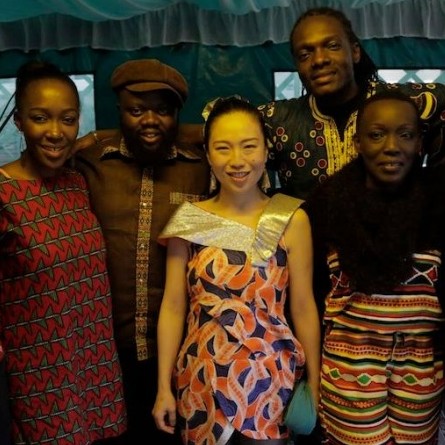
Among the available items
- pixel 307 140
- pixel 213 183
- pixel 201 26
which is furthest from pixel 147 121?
pixel 201 26

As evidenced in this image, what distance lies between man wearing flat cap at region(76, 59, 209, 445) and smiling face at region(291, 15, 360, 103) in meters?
0.38

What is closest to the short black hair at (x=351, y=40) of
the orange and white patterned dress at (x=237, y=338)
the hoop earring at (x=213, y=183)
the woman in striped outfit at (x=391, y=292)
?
the woman in striped outfit at (x=391, y=292)

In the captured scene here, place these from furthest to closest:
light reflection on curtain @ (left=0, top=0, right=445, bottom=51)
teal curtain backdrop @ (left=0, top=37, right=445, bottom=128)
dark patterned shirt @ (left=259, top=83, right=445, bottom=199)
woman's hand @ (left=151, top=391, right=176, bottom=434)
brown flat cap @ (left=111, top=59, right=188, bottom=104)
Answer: teal curtain backdrop @ (left=0, top=37, right=445, bottom=128) → light reflection on curtain @ (left=0, top=0, right=445, bottom=51) → dark patterned shirt @ (left=259, top=83, right=445, bottom=199) → brown flat cap @ (left=111, top=59, right=188, bottom=104) → woman's hand @ (left=151, top=391, right=176, bottom=434)

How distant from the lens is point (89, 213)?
1.61 m

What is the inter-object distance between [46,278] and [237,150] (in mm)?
589

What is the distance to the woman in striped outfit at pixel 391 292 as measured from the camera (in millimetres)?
1411

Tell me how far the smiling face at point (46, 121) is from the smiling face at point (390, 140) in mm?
776

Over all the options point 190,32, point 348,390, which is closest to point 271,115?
point 348,390

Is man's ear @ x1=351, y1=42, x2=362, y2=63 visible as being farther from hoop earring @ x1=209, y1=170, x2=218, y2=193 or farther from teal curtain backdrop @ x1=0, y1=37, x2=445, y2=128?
teal curtain backdrop @ x1=0, y1=37, x2=445, y2=128

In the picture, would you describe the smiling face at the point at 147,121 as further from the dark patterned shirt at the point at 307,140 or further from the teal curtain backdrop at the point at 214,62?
the teal curtain backdrop at the point at 214,62

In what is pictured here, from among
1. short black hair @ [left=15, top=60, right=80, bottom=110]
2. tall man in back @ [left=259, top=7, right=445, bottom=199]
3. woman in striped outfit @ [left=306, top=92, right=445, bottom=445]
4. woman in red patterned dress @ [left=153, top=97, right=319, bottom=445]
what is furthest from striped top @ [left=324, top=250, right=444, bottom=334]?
short black hair @ [left=15, top=60, right=80, bottom=110]

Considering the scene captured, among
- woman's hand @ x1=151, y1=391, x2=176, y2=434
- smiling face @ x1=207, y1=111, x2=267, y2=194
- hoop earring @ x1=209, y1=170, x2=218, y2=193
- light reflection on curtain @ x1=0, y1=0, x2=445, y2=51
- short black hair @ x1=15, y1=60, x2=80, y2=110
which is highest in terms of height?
light reflection on curtain @ x1=0, y1=0, x2=445, y2=51

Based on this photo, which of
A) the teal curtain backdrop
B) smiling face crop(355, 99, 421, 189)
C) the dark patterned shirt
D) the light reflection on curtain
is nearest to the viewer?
smiling face crop(355, 99, 421, 189)

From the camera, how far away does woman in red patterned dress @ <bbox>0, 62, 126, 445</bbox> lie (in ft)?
4.74
